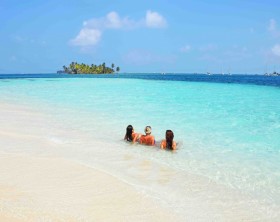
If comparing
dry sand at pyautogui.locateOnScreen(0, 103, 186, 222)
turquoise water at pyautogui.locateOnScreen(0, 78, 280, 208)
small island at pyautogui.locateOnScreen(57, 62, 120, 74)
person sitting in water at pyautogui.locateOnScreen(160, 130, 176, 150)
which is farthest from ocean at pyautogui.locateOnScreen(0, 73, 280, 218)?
small island at pyautogui.locateOnScreen(57, 62, 120, 74)

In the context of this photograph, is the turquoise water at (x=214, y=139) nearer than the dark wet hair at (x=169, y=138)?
Yes

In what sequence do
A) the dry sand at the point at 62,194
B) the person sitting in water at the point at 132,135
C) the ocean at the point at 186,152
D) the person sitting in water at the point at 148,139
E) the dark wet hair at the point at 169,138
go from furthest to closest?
the person sitting in water at the point at 132,135, the person sitting in water at the point at 148,139, the dark wet hair at the point at 169,138, the ocean at the point at 186,152, the dry sand at the point at 62,194

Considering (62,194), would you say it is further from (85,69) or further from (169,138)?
(85,69)

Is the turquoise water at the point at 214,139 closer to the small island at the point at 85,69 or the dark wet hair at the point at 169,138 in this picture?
the dark wet hair at the point at 169,138

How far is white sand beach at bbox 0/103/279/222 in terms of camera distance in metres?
4.87

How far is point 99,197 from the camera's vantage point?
5.50 m

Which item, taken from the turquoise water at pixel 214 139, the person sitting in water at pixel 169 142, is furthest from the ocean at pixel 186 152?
the person sitting in water at pixel 169 142

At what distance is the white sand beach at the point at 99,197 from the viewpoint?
4.87 m

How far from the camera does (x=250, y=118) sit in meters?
15.8

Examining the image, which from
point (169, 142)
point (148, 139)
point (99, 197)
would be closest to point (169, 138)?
point (169, 142)

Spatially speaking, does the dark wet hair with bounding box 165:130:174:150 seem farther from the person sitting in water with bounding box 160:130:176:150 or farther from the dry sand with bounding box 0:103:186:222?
the dry sand with bounding box 0:103:186:222

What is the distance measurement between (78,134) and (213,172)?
18.0 feet

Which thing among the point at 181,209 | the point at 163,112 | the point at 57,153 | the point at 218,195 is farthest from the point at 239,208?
the point at 163,112

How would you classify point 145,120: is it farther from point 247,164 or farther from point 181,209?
point 181,209
